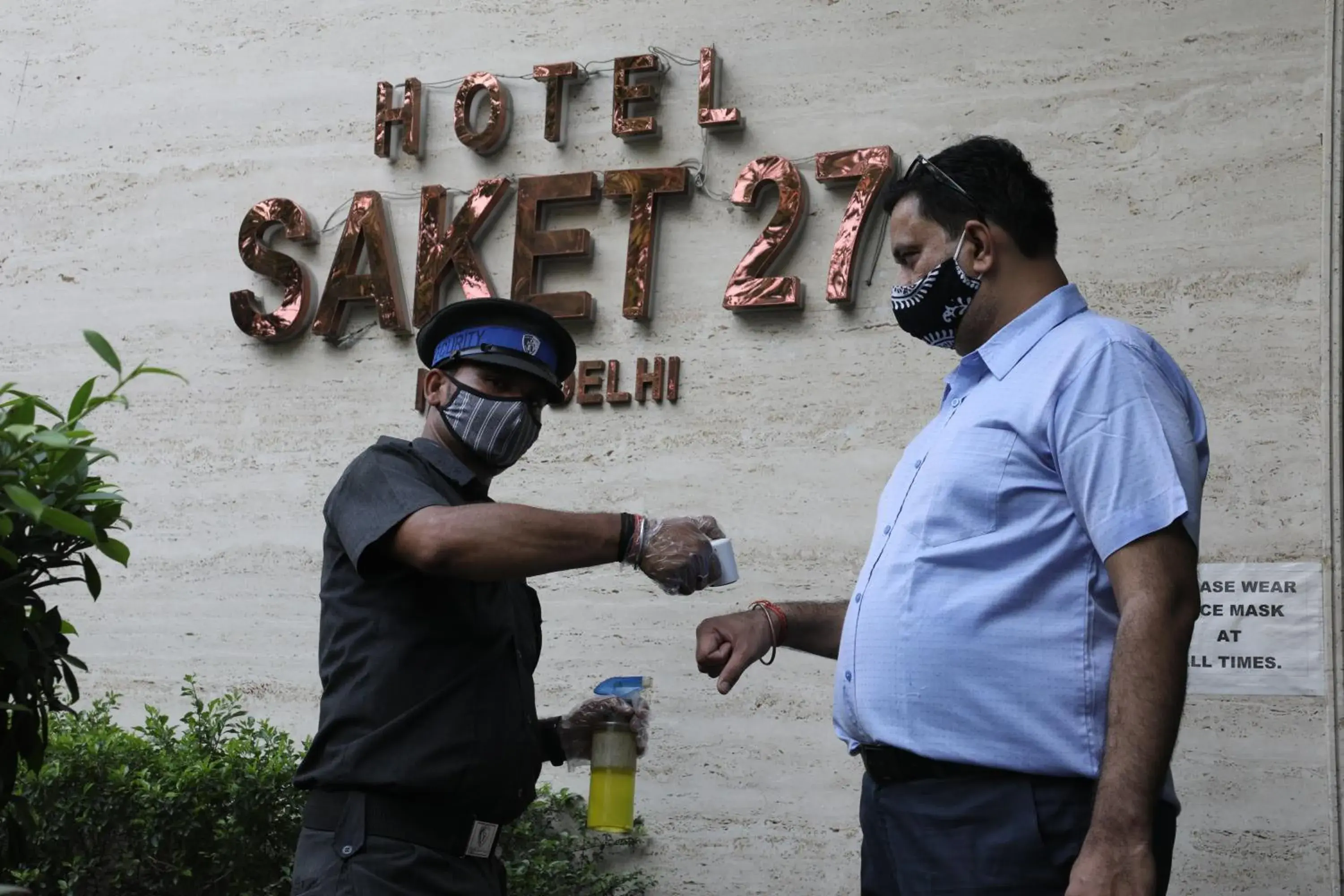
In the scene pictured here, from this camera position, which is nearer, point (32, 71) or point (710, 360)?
point (710, 360)

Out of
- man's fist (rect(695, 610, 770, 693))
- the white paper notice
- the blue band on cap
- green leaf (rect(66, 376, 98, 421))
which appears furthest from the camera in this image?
the white paper notice

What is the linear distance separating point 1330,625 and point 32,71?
5672 mm

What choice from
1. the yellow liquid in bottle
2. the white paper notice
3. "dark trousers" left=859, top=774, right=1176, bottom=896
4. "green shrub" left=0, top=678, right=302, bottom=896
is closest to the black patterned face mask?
"dark trousers" left=859, top=774, right=1176, bottom=896

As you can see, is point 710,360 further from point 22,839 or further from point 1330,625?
point 22,839

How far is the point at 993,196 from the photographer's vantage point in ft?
9.23

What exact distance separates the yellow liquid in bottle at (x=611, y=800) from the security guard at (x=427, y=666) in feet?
0.54

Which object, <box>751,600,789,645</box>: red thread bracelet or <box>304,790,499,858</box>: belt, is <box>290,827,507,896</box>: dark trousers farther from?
<box>751,600,789,645</box>: red thread bracelet

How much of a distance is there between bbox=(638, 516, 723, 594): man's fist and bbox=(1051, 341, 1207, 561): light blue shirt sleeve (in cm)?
81

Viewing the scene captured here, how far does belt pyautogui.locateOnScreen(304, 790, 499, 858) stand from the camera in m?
2.99

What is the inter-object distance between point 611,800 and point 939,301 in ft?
4.40

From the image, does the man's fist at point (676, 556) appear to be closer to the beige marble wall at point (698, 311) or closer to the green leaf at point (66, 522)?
the green leaf at point (66, 522)

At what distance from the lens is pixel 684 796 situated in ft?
16.6

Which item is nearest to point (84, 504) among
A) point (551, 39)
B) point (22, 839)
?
point (22, 839)

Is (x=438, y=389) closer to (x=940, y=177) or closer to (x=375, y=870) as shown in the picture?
(x=375, y=870)
